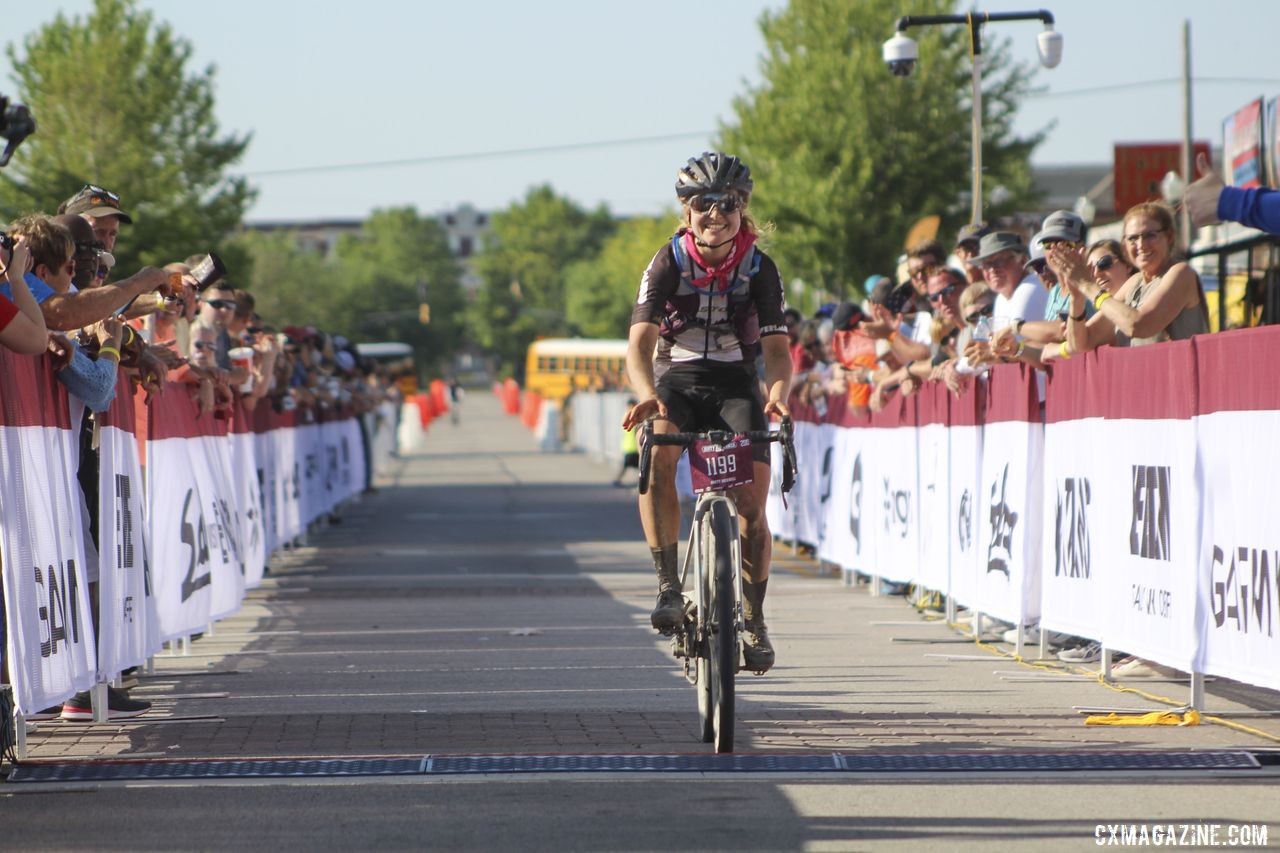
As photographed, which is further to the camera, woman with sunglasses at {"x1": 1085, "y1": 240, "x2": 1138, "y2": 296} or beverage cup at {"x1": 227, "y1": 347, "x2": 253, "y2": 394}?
beverage cup at {"x1": 227, "y1": 347, "x2": 253, "y2": 394}

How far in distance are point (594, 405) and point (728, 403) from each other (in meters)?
45.4

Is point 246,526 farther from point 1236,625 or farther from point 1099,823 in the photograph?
point 1099,823

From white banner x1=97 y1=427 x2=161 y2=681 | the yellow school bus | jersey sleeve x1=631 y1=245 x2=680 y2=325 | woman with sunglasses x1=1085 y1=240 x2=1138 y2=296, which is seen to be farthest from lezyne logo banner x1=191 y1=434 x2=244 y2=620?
the yellow school bus

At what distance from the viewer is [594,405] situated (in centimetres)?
5391

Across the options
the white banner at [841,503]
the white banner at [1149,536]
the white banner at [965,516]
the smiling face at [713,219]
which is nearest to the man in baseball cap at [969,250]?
the white banner at [965,516]

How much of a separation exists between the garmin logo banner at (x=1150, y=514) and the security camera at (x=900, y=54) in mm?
14718

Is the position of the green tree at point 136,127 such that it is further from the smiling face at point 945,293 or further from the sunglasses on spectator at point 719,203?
the sunglasses on spectator at point 719,203

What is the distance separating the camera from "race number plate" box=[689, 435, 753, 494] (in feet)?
26.8

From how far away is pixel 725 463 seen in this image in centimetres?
816

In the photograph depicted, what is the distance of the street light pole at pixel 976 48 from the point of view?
22953mm

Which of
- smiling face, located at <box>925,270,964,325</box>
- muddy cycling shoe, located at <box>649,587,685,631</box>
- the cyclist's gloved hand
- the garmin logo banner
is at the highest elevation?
smiling face, located at <box>925,270,964,325</box>

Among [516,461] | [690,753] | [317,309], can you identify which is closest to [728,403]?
[690,753]

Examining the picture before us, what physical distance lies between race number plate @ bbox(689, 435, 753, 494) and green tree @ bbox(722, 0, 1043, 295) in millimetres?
43973

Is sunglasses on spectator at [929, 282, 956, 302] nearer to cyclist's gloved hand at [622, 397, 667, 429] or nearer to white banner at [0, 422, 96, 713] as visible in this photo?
cyclist's gloved hand at [622, 397, 667, 429]
